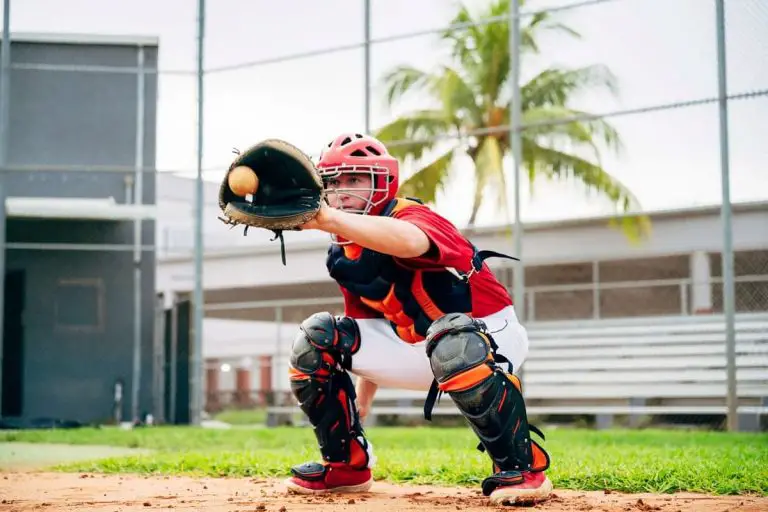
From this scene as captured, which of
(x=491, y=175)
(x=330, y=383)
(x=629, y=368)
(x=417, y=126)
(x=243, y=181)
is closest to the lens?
(x=243, y=181)

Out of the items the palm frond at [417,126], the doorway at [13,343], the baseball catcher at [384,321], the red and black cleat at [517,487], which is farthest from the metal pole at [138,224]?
the red and black cleat at [517,487]

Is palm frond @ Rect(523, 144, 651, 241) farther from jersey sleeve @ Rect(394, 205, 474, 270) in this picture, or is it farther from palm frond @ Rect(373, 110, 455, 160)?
jersey sleeve @ Rect(394, 205, 474, 270)

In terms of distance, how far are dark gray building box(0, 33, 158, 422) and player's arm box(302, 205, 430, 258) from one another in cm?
1182

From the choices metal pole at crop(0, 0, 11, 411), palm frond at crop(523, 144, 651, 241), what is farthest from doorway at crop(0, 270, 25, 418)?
palm frond at crop(523, 144, 651, 241)

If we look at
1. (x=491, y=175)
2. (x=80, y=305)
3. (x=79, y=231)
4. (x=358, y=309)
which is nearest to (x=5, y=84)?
(x=79, y=231)

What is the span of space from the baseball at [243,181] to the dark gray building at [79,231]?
39.0 feet

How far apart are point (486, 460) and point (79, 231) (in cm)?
1140

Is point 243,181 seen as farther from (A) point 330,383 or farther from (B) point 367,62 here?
(B) point 367,62

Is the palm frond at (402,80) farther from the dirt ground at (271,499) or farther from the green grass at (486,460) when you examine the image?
the dirt ground at (271,499)

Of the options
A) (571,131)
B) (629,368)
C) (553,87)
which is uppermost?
(553,87)

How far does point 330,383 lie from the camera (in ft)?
15.0

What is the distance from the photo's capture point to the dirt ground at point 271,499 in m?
3.95

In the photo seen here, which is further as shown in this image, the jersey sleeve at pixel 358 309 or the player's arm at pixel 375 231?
the jersey sleeve at pixel 358 309

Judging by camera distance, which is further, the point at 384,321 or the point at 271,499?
the point at 384,321
